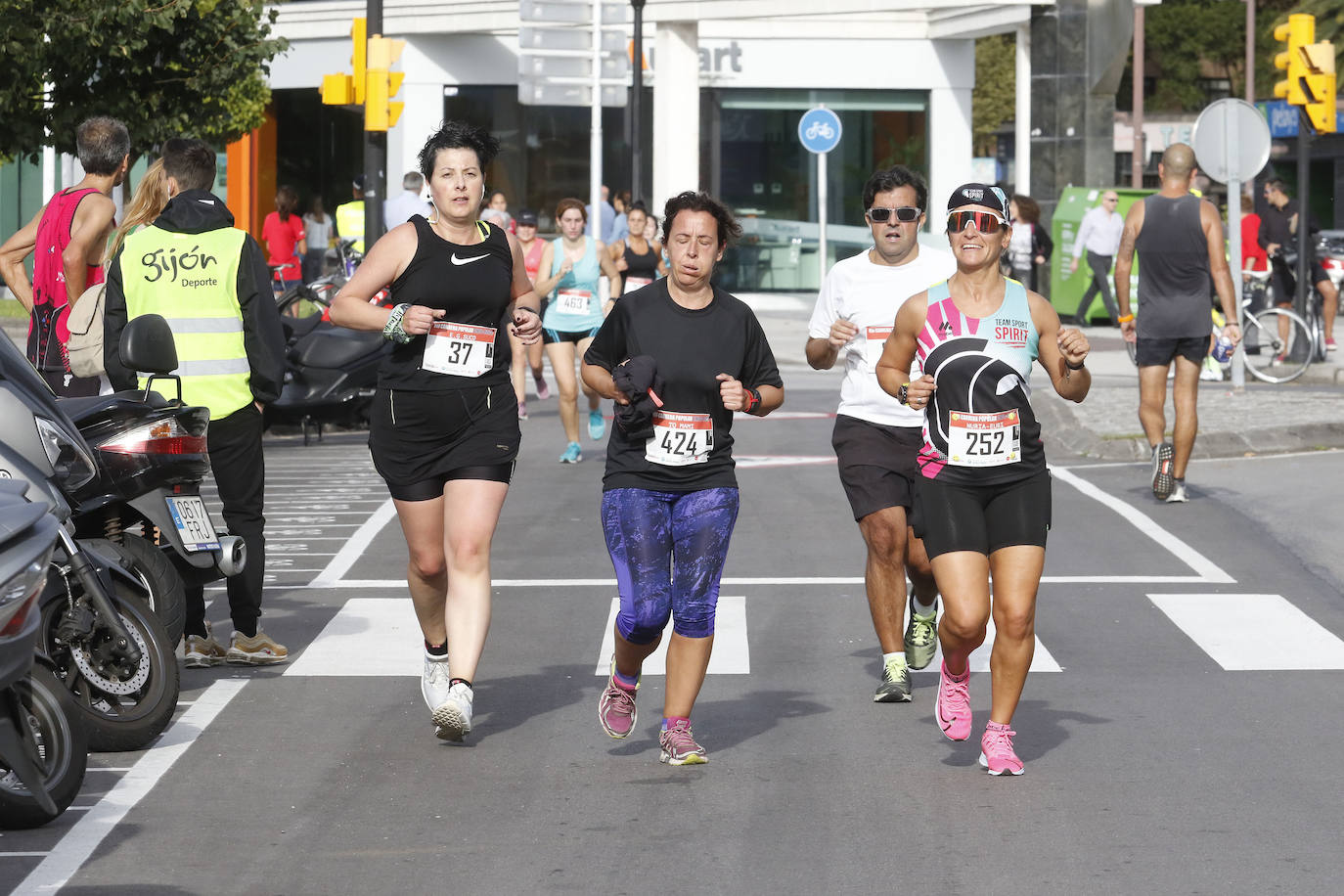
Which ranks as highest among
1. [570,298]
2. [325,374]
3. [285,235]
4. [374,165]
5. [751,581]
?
[374,165]

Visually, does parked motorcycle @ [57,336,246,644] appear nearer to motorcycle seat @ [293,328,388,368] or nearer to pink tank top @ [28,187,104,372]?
pink tank top @ [28,187,104,372]

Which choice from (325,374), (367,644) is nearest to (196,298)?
(367,644)

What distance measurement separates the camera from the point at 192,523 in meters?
7.75

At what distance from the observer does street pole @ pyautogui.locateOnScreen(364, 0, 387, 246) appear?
20.9m

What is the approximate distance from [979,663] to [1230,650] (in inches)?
39.9

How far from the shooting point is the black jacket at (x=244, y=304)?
816 centimetres

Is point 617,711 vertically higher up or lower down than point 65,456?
lower down

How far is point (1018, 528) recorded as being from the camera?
6598 millimetres

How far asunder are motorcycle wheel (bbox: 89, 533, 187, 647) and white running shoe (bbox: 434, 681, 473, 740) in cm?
109

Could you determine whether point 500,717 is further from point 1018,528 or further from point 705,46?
point 705,46

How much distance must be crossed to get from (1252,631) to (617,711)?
3.41 m

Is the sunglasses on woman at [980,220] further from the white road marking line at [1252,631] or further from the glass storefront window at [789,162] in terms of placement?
the glass storefront window at [789,162]

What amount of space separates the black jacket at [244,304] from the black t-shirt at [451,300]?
1.16m

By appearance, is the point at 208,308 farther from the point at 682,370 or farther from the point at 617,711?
the point at 617,711
